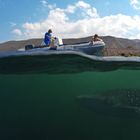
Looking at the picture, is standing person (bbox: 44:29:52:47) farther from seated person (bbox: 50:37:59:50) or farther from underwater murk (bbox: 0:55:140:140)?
underwater murk (bbox: 0:55:140:140)

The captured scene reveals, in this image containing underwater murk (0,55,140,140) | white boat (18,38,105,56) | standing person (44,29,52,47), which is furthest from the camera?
standing person (44,29,52,47)

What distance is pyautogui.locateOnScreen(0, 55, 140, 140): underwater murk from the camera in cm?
1644

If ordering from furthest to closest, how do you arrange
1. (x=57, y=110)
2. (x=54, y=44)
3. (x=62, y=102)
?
1. (x=62, y=102)
2. (x=57, y=110)
3. (x=54, y=44)

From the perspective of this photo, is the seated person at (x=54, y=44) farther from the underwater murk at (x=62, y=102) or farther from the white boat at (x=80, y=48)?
the underwater murk at (x=62, y=102)

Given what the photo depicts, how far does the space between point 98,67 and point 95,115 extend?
2.60 metres

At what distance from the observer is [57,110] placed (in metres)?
18.3

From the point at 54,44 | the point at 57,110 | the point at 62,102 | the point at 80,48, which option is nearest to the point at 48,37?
the point at 54,44

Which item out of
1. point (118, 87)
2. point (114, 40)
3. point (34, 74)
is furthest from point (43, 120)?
point (114, 40)

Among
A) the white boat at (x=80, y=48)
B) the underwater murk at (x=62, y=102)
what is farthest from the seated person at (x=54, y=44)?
the underwater murk at (x=62, y=102)

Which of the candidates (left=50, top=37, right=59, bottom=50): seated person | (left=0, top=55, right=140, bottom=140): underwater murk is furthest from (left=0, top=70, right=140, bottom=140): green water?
(left=50, top=37, right=59, bottom=50): seated person

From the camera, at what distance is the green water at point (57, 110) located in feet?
53.5

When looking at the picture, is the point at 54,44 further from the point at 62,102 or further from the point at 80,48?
the point at 62,102

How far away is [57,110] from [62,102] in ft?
4.04

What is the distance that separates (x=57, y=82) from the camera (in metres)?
20.9
